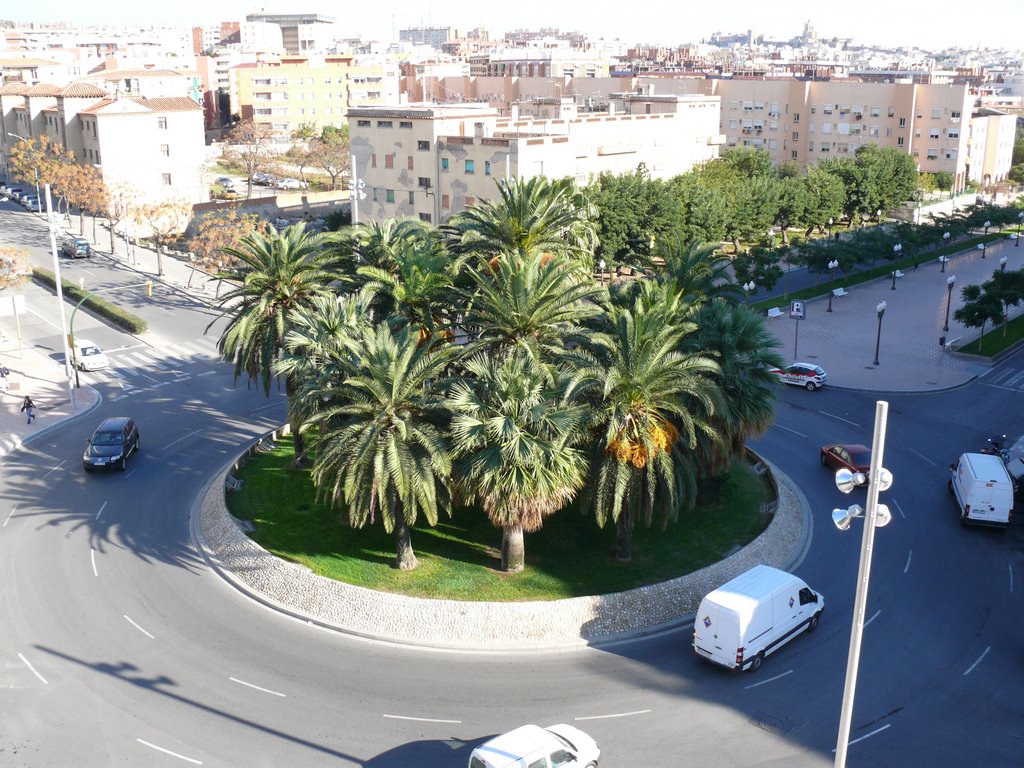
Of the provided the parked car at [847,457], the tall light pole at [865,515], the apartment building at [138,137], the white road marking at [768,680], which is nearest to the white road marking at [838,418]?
the parked car at [847,457]

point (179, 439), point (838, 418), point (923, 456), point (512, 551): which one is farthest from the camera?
point (838, 418)

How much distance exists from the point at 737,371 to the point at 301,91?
122 m

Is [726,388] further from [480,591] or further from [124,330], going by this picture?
[124,330]

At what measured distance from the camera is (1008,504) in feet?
101

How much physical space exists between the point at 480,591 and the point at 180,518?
11868 millimetres

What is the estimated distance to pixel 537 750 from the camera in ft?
64.3

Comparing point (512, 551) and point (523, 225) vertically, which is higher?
point (523, 225)

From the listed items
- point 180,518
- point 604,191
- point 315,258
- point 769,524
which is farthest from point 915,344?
point 180,518

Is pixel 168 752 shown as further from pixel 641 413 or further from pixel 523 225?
pixel 523 225

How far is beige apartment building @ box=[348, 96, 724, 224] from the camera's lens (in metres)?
65.1

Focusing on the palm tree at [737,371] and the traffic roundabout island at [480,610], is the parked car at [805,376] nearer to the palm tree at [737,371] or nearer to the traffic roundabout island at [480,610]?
the palm tree at [737,371]

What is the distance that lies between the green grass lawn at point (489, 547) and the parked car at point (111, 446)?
6087 mm

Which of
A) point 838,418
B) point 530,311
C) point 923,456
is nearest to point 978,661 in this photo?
point 923,456

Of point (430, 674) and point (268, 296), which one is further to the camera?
point (268, 296)
